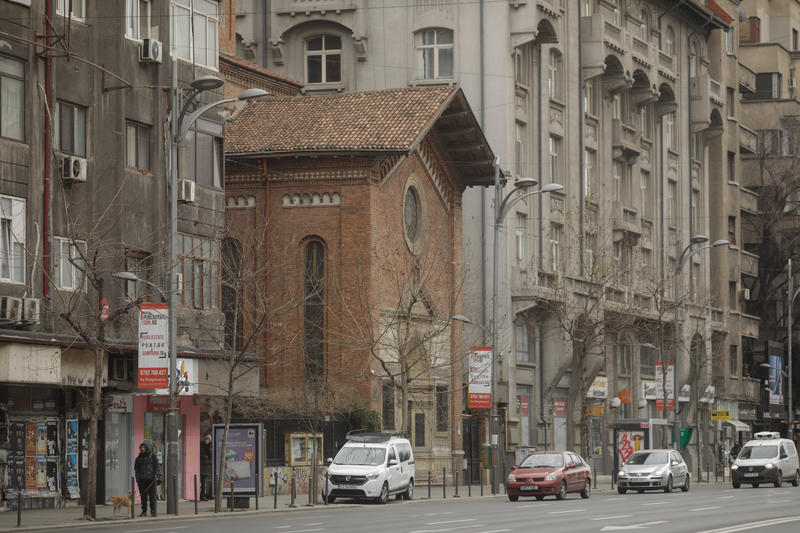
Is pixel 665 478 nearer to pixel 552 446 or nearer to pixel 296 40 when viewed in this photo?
pixel 552 446

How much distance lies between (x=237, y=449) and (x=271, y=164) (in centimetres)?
1632

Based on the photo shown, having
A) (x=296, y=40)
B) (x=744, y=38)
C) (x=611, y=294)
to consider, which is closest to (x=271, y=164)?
(x=296, y=40)

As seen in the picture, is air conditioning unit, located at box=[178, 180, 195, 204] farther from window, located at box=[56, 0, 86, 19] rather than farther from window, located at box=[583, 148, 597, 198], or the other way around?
window, located at box=[583, 148, 597, 198]

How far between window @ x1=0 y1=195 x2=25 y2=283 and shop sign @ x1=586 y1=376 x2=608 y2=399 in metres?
37.3

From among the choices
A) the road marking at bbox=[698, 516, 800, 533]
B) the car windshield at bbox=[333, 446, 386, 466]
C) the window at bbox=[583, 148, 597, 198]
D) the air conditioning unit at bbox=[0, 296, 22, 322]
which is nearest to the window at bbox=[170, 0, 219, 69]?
the air conditioning unit at bbox=[0, 296, 22, 322]

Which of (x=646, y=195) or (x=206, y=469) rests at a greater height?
(x=646, y=195)

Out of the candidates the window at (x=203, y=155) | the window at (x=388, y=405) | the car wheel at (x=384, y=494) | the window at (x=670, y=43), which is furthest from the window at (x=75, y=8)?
the window at (x=670, y=43)

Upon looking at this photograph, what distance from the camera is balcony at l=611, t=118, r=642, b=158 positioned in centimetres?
7119

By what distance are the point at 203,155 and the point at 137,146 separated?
11.7ft

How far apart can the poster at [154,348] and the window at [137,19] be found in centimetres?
895

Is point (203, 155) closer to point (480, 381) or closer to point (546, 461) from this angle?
point (480, 381)

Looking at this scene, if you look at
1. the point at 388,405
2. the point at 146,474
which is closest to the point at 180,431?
the point at 146,474

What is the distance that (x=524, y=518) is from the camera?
31.4 m

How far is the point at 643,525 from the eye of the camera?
28.2 metres
